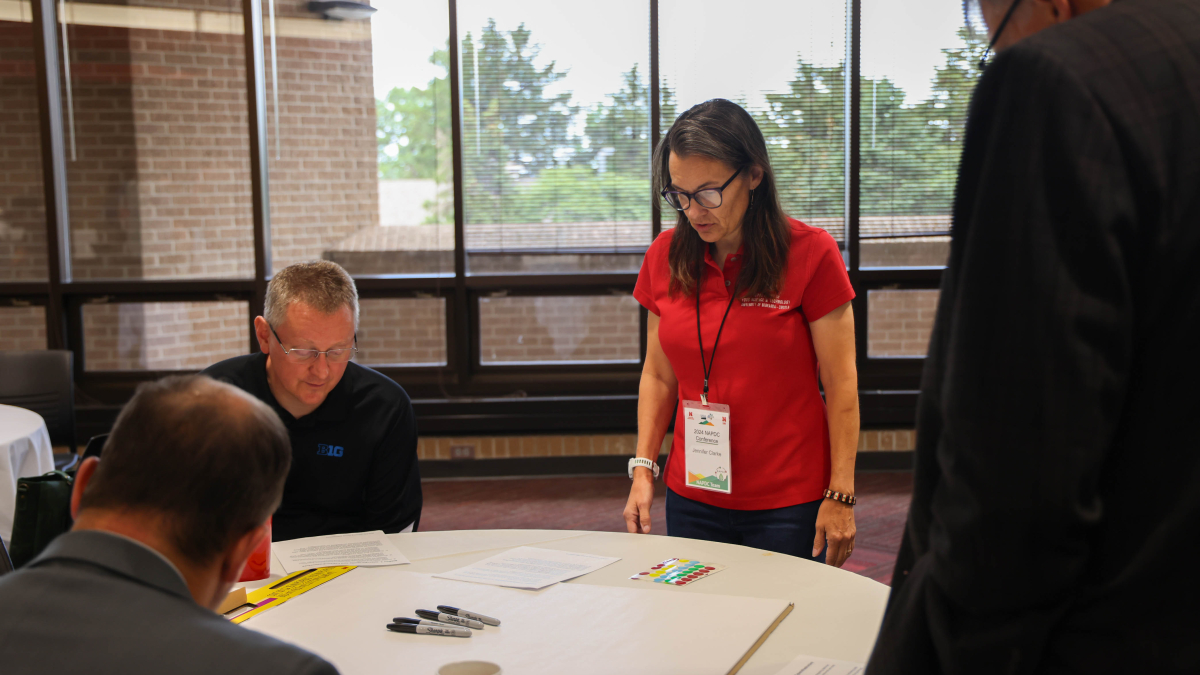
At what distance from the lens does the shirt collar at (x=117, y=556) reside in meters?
0.76

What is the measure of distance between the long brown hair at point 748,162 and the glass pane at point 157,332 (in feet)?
13.7

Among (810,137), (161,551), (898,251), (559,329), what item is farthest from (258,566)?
(898,251)

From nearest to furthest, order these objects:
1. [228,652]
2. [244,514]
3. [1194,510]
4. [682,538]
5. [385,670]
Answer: [1194,510]
[228,652]
[244,514]
[385,670]
[682,538]

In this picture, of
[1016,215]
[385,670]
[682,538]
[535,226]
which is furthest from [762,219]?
[535,226]

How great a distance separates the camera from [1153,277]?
601 mm

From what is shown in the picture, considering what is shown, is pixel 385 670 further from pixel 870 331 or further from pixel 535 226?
pixel 870 331

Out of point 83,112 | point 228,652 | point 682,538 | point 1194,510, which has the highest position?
point 83,112

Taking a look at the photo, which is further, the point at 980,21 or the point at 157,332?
the point at 157,332

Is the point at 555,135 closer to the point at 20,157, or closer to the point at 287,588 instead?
the point at 20,157

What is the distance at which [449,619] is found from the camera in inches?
53.7

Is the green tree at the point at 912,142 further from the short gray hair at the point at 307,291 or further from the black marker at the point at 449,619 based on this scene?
the black marker at the point at 449,619

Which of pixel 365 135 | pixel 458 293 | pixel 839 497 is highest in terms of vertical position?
pixel 365 135

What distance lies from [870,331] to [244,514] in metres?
4.97

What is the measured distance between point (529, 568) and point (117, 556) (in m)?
0.96
